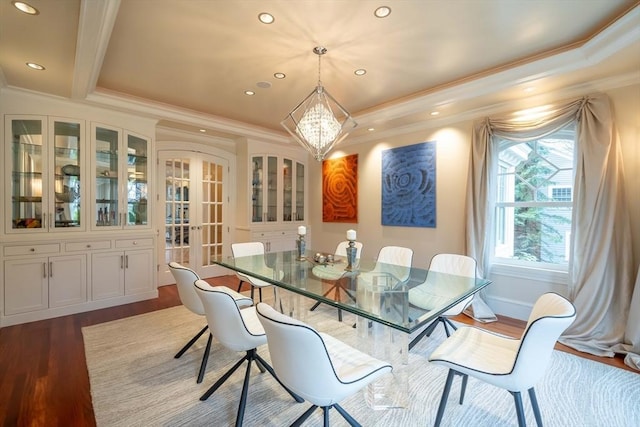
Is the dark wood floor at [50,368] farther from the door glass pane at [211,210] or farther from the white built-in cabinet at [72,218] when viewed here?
the door glass pane at [211,210]

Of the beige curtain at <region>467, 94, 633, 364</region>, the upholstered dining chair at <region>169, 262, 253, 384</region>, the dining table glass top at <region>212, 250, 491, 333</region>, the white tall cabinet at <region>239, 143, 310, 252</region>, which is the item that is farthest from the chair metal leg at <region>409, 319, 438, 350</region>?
the white tall cabinet at <region>239, 143, 310, 252</region>

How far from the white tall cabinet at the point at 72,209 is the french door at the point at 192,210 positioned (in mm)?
688

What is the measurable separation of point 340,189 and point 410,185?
1.39m

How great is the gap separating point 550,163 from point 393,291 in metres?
2.69

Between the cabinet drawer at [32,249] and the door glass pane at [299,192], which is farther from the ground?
the door glass pane at [299,192]

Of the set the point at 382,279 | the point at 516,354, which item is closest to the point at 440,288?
the point at 382,279

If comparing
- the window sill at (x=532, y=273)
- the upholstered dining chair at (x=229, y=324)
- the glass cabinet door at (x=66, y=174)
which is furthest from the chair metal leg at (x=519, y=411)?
the glass cabinet door at (x=66, y=174)

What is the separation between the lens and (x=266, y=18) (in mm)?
2102

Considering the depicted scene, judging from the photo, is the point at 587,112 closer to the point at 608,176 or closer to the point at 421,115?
the point at 608,176

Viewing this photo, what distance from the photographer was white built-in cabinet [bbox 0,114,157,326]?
312 cm

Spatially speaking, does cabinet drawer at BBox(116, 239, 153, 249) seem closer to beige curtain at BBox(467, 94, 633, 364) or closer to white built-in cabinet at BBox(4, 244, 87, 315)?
white built-in cabinet at BBox(4, 244, 87, 315)

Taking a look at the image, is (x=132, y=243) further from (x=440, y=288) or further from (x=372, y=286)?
(x=440, y=288)

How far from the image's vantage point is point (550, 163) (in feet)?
10.6

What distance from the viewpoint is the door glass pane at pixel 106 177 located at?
3627mm
